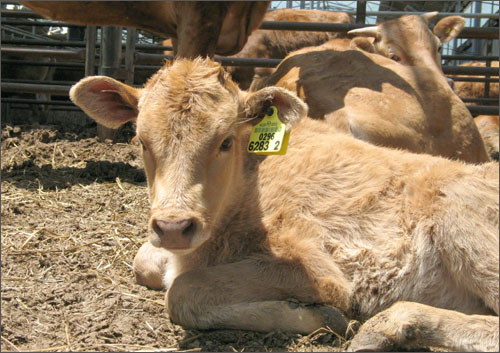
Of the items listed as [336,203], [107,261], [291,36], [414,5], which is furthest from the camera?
[414,5]

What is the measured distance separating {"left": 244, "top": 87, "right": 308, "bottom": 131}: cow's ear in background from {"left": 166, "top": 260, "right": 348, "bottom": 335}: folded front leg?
34.1 inches

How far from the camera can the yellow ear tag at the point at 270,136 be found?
346cm

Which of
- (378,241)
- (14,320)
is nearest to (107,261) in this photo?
(14,320)

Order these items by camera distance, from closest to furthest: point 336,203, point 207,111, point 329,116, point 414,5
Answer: point 207,111, point 336,203, point 329,116, point 414,5

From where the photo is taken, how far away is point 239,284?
130 inches

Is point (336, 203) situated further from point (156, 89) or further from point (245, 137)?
point (156, 89)

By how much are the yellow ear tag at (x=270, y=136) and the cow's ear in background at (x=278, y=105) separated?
0.03m

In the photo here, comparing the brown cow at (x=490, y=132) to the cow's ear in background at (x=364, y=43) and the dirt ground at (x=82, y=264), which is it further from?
the dirt ground at (x=82, y=264)

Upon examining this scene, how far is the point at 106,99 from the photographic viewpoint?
374 cm

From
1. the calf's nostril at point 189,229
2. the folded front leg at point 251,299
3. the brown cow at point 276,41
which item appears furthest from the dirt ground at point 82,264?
the brown cow at point 276,41

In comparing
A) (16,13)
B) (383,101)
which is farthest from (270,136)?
(16,13)

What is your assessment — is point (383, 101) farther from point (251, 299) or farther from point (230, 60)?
point (230, 60)

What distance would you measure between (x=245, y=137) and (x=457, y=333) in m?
1.81

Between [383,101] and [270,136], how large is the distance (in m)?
2.69
